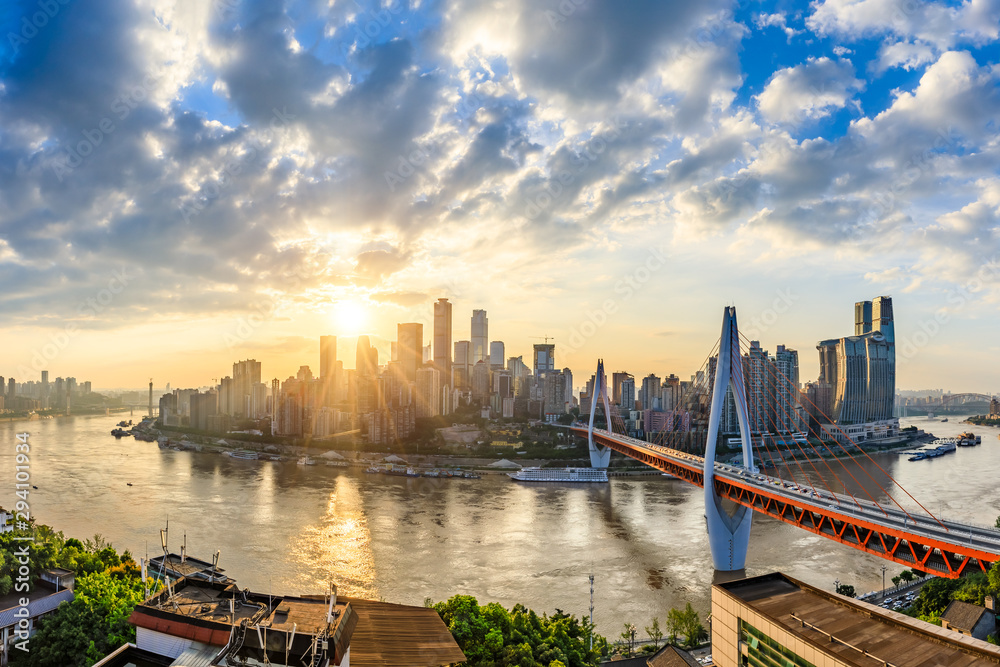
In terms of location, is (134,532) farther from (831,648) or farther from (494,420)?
(494,420)

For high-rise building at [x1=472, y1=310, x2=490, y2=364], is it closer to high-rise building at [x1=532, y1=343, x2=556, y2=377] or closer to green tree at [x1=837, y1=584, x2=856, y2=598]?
high-rise building at [x1=532, y1=343, x2=556, y2=377]

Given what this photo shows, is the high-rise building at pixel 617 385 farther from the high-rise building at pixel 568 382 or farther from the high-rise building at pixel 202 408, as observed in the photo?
the high-rise building at pixel 202 408

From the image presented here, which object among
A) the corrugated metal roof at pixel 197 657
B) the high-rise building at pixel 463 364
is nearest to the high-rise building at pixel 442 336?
the high-rise building at pixel 463 364

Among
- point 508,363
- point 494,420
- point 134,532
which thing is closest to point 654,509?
point 134,532

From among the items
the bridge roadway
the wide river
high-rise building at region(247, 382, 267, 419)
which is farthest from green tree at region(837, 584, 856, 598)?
high-rise building at region(247, 382, 267, 419)

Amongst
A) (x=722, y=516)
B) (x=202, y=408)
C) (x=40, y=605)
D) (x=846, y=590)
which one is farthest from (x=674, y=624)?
(x=202, y=408)
